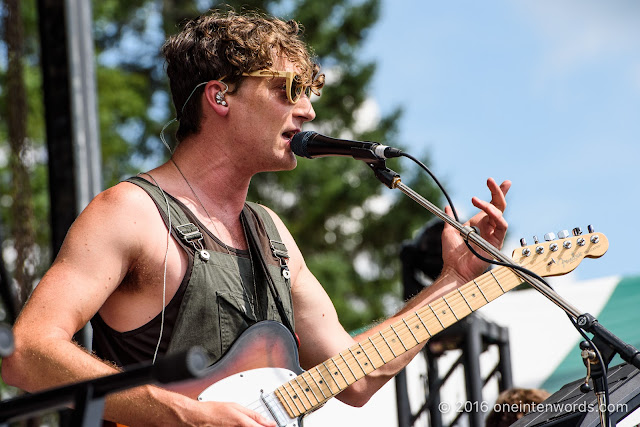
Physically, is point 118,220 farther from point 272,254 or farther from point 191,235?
point 272,254

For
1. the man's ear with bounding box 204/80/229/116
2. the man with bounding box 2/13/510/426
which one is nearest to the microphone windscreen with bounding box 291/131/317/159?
the man with bounding box 2/13/510/426

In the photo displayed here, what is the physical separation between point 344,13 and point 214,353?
20210mm

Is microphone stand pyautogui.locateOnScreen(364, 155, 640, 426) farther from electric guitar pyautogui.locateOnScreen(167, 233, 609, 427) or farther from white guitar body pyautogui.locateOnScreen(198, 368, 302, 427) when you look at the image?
white guitar body pyautogui.locateOnScreen(198, 368, 302, 427)

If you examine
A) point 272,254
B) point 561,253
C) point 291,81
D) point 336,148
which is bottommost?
point 561,253

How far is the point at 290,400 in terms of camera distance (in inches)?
113

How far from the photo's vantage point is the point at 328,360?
10.0ft

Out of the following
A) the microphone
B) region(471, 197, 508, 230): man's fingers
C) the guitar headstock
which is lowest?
the guitar headstock

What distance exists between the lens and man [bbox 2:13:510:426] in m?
2.61

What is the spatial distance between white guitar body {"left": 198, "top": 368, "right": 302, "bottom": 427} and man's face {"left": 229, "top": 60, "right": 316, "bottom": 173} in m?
0.81

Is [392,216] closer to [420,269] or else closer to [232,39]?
[420,269]

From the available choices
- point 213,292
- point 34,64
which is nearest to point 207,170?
point 213,292

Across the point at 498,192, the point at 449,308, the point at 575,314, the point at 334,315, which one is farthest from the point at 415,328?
the point at 575,314

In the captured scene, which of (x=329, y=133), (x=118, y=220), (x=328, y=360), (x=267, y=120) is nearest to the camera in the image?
(x=118, y=220)

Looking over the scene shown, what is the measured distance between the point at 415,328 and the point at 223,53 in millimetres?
1325
